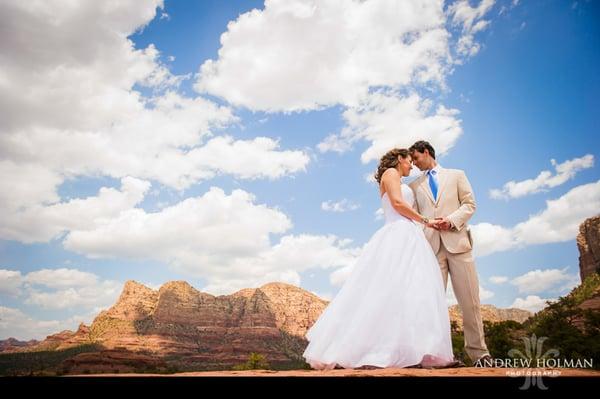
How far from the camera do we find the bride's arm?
564 centimetres

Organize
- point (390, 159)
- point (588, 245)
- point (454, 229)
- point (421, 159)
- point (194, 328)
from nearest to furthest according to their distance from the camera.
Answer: point (454, 229) → point (390, 159) → point (421, 159) → point (588, 245) → point (194, 328)

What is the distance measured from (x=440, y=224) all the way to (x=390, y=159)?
110cm

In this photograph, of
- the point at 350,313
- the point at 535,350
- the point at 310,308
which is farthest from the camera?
the point at 310,308

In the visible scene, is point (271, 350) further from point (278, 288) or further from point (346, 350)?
point (346, 350)

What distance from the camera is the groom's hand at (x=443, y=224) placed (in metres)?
5.62

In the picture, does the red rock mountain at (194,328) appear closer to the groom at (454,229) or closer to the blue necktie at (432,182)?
the groom at (454,229)

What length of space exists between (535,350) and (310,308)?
168 metres

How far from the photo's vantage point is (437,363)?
4.56m

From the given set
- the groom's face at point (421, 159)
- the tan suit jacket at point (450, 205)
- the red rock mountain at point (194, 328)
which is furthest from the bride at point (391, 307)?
the red rock mountain at point (194, 328)

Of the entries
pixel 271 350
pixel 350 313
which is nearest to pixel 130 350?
pixel 271 350

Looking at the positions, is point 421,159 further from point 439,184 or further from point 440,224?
point 440,224

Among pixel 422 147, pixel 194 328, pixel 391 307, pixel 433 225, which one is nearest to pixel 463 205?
pixel 433 225

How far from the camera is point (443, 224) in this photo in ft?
18.6
